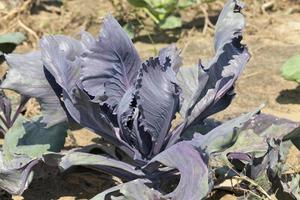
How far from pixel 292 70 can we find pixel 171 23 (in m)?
1.18

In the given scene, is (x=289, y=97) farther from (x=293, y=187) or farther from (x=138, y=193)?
(x=138, y=193)

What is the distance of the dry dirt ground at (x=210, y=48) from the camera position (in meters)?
2.61

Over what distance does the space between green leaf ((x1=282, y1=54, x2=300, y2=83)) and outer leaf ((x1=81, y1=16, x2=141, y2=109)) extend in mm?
1036

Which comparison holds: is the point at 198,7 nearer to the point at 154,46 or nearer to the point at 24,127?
the point at 154,46

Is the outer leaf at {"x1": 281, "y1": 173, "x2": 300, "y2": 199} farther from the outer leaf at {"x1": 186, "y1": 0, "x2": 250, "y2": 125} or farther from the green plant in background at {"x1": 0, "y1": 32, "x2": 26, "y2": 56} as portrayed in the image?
the green plant in background at {"x1": 0, "y1": 32, "x2": 26, "y2": 56}

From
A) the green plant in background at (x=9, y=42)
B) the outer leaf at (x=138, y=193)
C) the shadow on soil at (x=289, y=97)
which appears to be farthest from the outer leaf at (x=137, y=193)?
the shadow on soil at (x=289, y=97)

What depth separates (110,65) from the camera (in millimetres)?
2195

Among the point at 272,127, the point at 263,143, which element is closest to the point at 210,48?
the point at 272,127

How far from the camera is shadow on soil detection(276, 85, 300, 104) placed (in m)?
3.21

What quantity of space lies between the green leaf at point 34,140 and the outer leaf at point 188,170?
520 millimetres

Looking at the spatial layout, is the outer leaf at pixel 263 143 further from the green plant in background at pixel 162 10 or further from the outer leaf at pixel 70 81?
the green plant in background at pixel 162 10

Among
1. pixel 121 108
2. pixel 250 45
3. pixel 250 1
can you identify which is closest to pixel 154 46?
pixel 250 45

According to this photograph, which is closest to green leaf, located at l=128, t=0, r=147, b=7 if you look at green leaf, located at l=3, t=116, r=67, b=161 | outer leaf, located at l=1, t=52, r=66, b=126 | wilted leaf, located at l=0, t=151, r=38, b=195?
green leaf, located at l=3, t=116, r=67, b=161

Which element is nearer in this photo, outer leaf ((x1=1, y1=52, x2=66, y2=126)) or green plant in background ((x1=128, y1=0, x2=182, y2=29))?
outer leaf ((x1=1, y1=52, x2=66, y2=126))
